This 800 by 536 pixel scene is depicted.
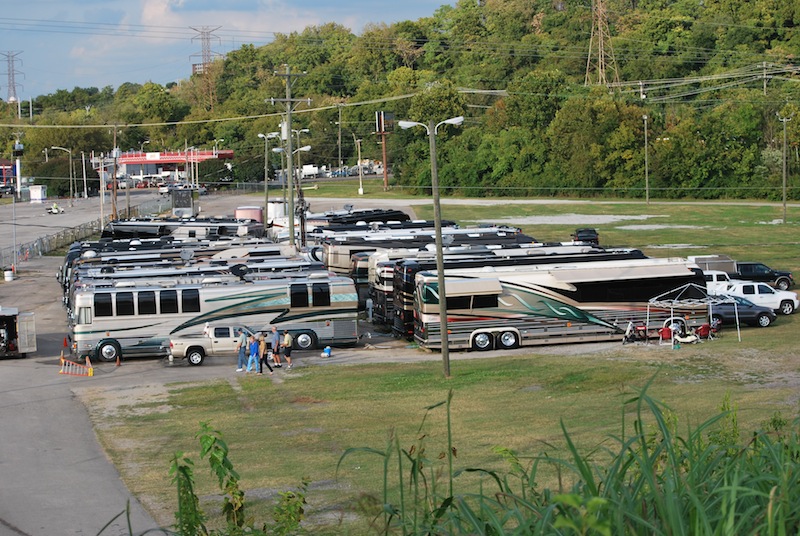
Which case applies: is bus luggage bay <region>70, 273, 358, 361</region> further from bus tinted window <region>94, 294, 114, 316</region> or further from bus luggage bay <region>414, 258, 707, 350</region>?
bus luggage bay <region>414, 258, 707, 350</region>

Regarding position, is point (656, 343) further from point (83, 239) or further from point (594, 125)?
point (594, 125)

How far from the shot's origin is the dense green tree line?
103438 mm

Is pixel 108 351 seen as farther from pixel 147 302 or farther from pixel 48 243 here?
pixel 48 243

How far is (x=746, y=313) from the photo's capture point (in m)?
36.6

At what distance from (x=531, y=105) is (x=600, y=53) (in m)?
16.0

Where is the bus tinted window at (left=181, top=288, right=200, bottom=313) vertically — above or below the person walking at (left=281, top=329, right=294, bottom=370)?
above

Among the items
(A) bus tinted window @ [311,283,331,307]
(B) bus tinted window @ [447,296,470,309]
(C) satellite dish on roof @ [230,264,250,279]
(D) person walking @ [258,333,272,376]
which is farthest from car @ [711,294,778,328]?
(C) satellite dish on roof @ [230,264,250,279]

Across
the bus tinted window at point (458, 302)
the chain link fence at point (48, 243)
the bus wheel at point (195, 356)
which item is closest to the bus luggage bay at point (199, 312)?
the bus wheel at point (195, 356)

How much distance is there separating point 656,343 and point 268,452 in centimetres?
1699

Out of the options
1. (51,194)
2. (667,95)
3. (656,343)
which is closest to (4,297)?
(656,343)

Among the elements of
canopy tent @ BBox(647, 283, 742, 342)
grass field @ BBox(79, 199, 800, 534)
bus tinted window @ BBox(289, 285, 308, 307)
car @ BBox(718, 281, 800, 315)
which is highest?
bus tinted window @ BBox(289, 285, 308, 307)

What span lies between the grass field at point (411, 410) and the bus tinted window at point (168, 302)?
5.19m

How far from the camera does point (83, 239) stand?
76375mm

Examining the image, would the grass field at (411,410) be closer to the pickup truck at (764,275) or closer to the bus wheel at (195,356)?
the bus wheel at (195,356)
